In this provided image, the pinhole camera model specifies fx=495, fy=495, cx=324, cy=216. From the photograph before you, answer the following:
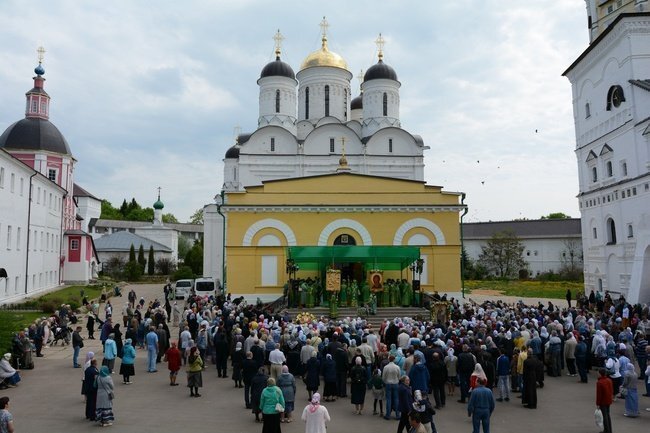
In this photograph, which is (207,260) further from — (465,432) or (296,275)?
(465,432)

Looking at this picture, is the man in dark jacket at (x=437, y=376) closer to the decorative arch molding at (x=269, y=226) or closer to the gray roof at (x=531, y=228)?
the decorative arch molding at (x=269, y=226)

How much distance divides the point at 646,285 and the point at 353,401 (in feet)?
61.9

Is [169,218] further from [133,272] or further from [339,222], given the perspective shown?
[339,222]

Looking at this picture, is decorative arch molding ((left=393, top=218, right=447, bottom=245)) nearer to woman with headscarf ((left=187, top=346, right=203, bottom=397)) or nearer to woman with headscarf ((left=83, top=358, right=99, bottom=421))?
woman with headscarf ((left=187, top=346, right=203, bottom=397))

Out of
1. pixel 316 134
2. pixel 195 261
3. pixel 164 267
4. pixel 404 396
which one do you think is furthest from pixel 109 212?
pixel 404 396

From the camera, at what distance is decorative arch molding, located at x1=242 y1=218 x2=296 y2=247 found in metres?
25.1

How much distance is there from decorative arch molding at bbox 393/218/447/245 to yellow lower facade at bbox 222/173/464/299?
0.05m

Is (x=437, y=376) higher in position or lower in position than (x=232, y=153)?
lower

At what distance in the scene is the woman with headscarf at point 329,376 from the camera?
409 inches

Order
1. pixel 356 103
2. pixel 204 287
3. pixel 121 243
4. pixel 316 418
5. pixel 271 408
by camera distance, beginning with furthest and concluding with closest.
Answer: pixel 121 243, pixel 356 103, pixel 204 287, pixel 271 408, pixel 316 418

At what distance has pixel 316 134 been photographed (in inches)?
1446

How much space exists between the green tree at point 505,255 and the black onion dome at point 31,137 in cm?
4297

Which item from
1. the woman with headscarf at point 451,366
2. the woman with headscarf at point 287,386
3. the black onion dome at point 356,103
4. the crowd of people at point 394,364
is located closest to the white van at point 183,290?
the crowd of people at point 394,364

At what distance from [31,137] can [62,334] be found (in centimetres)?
2567
